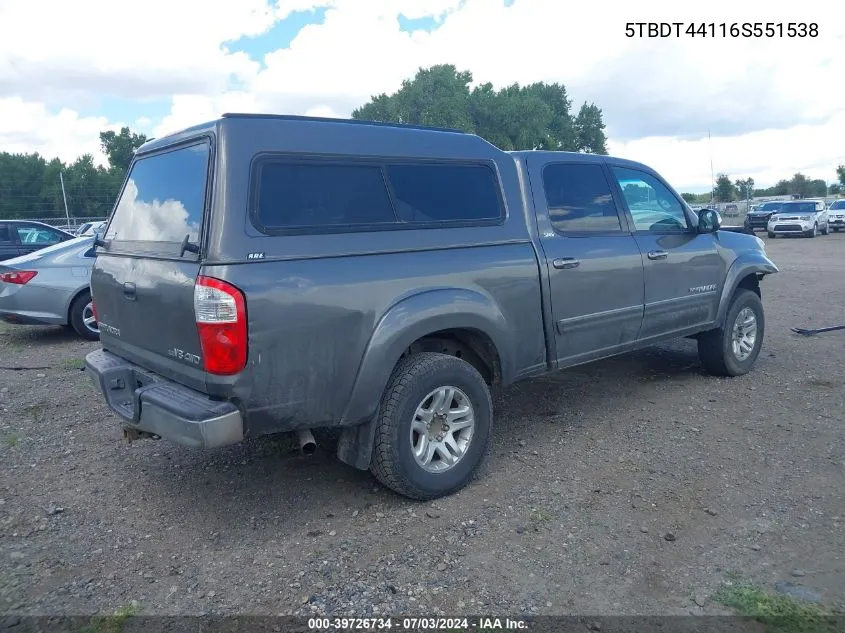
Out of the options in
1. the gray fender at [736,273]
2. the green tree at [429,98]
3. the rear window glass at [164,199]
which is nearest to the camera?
the rear window glass at [164,199]

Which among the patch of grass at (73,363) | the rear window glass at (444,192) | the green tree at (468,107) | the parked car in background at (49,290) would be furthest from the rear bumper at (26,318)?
the green tree at (468,107)

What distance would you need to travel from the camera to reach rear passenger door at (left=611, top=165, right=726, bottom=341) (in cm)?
516

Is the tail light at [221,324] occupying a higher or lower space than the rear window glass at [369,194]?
lower

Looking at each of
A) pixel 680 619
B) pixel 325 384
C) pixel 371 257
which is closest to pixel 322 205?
pixel 371 257

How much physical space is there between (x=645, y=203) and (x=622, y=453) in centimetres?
201

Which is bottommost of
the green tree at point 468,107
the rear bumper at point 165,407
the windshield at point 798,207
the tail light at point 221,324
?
the rear bumper at point 165,407

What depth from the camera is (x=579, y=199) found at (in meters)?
4.78

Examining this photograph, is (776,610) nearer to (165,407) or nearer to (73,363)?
(165,407)

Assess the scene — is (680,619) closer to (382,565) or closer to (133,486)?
(382,565)

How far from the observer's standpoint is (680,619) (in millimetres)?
2793

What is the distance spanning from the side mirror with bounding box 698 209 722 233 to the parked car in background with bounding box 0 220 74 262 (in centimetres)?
1021

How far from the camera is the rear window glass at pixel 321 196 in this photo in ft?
10.9

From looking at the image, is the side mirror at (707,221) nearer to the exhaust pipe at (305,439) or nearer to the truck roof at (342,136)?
the truck roof at (342,136)

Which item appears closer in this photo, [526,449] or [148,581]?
[148,581]
